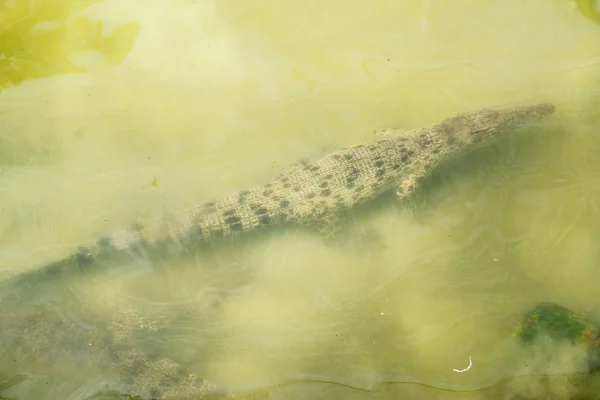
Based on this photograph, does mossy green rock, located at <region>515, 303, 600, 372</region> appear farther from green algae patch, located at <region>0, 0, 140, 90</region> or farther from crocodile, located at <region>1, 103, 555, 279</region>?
green algae patch, located at <region>0, 0, 140, 90</region>

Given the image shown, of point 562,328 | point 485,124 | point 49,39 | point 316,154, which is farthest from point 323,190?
point 49,39

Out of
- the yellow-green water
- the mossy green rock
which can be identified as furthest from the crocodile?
the mossy green rock

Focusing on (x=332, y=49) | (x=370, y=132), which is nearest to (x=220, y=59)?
(x=332, y=49)

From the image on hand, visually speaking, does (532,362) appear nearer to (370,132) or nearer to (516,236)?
(516,236)

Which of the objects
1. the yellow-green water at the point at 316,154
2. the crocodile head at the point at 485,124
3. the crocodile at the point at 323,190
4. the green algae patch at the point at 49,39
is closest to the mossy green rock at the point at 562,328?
the yellow-green water at the point at 316,154

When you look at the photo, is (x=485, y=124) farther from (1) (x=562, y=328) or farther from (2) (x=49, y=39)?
(2) (x=49, y=39)
